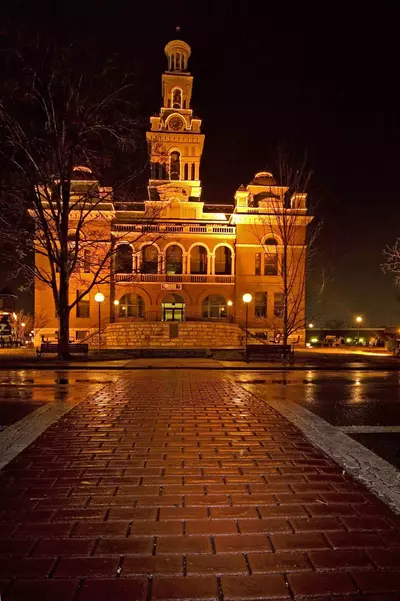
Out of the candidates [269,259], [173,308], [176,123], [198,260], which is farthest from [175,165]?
[173,308]

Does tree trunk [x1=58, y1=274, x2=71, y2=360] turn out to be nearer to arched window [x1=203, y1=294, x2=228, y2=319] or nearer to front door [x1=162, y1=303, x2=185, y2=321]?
front door [x1=162, y1=303, x2=185, y2=321]

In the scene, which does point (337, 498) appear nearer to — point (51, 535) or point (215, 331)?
point (51, 535)

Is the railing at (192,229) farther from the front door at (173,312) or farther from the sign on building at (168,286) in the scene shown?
the front door at (173,312)

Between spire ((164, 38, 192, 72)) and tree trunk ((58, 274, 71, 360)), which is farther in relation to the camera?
spire ((164, 38, 192, 72))

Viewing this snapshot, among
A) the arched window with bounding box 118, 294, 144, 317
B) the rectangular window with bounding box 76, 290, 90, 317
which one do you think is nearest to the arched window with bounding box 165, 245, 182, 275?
the arched window with bounding box 118, 294, 144, 317

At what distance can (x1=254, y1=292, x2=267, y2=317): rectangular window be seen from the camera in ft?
138

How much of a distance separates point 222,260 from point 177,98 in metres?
24.3

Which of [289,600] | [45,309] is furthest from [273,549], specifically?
[45,309]

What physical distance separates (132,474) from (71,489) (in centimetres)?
69

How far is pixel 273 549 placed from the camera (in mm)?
2986

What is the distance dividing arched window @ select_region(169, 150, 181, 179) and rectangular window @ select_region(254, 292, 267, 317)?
18.3m

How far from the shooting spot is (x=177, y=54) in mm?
54531

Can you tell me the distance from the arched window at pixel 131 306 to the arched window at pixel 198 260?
646 centimetres

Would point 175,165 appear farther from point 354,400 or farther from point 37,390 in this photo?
point 354,400
